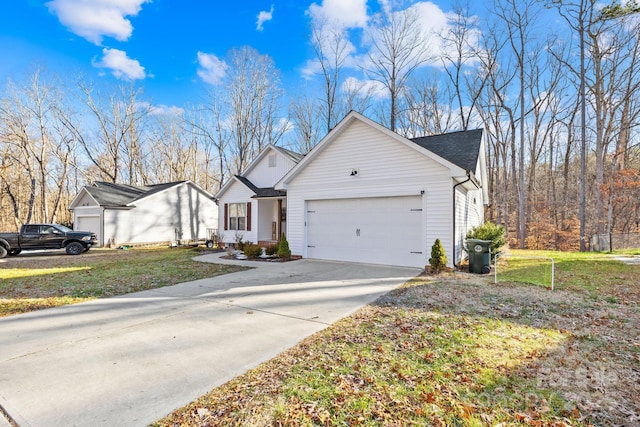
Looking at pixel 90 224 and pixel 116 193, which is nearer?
pixel 90 224

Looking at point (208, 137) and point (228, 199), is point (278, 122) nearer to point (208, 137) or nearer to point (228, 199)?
point (208, 137)

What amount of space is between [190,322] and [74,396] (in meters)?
2.01

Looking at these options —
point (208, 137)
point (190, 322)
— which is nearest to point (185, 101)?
point (208, 137)

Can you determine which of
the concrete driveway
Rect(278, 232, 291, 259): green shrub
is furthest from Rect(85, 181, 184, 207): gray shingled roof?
the concrete driveway

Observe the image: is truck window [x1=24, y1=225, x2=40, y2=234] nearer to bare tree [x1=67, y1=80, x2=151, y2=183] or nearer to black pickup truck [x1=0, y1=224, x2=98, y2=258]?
black pickup truck [x1=0, y1=224, x2=98, y2=258]

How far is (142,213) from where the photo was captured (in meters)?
20.2

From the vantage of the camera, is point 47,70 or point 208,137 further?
point 208,137

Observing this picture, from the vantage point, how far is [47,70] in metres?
25.5

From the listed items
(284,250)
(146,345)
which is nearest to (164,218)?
(284,250)

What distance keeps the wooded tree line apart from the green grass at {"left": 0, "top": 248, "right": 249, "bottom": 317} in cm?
1743

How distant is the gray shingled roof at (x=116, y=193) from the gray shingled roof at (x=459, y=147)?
17.9m

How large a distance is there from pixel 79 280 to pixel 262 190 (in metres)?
9.98

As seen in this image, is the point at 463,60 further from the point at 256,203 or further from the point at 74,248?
the point at 74,248

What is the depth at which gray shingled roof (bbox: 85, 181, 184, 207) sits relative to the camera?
1883 cm
